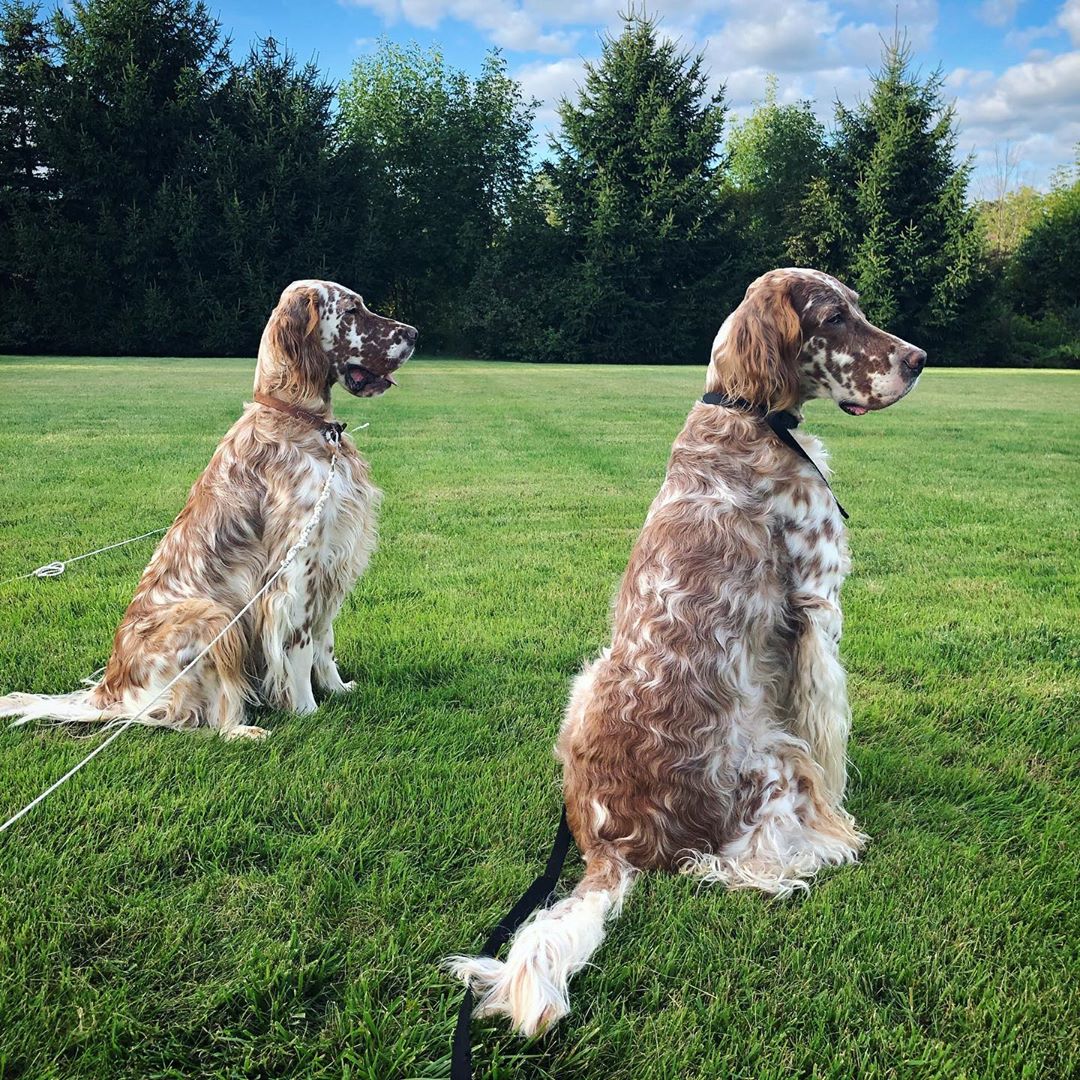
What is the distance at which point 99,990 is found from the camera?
2.38 metres

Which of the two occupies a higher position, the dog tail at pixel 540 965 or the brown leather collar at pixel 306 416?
the brown leather collar at pixel 306 416

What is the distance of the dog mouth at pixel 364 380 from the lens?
4.55 metres

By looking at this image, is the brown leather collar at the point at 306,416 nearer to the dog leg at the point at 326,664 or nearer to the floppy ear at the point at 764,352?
the dog leg at the point at 326,664

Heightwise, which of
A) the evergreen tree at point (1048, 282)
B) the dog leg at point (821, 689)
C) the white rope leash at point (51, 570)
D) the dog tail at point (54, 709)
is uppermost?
the evergreen tree at point (1048, 282)

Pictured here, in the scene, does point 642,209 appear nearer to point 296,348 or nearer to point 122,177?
point 122,177

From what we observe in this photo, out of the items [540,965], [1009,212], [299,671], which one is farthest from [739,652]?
[1009,212]

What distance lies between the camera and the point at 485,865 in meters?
3.00

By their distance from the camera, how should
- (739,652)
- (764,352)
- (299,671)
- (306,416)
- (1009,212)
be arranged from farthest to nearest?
(1009,212), (306,416), (299,671), (764,352), (739,652)

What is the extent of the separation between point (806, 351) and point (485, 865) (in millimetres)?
2157

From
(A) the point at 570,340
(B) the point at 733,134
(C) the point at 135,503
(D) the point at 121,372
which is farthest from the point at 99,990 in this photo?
(B) the point at 733,134

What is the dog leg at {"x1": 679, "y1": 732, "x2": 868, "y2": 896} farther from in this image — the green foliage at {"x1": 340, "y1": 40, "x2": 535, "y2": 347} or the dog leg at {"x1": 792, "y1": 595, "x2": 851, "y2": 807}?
the green foliage at {"x1": 340, "y1": 40, "x2": 535, "y2": 347}

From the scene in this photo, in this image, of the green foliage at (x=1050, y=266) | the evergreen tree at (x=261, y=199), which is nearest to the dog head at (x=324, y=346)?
the evergreen tree at (x=261, y=199)

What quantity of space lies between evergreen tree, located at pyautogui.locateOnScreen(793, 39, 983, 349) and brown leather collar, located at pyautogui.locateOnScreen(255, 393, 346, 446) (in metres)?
37.4

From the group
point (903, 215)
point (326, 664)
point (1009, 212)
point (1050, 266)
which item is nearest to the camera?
point (326, 664)
